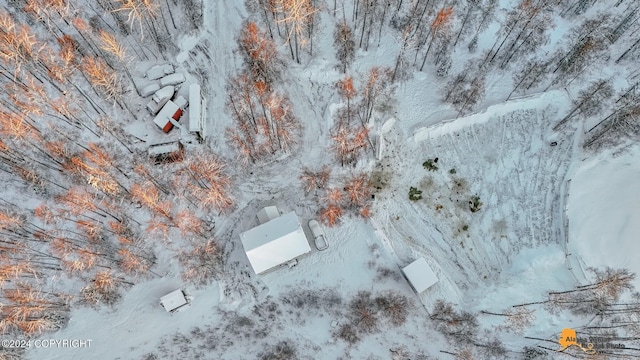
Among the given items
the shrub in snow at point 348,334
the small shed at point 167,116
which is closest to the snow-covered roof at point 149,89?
the small shed at point 167,116

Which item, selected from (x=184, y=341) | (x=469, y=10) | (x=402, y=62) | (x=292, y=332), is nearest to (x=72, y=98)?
(x=184, y=341)

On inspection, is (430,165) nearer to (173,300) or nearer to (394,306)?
(394,306)

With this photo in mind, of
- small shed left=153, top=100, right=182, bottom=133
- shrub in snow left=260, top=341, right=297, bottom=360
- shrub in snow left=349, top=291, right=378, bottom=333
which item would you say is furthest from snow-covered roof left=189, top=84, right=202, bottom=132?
shrub in snow left=349, top=291, right=378, bottom=333

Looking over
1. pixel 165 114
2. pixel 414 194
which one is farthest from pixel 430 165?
pixel 165 114

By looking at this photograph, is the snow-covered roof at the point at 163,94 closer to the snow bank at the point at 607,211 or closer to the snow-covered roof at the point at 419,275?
the snow-covered roof at the point at 419,275

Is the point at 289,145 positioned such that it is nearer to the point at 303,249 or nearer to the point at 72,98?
the point at 303,249

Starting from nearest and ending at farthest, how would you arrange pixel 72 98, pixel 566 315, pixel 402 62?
pixel 566 315
pixel 72 98
pixel 402 62

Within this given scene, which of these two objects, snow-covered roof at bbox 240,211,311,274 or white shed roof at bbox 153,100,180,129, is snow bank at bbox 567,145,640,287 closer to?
snow-covered roof at bbox 240,211,311,274

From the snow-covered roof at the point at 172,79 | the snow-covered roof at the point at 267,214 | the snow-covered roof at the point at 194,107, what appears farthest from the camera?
the snow-covered roof at the point at 172,79
